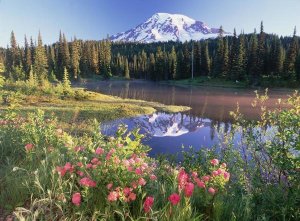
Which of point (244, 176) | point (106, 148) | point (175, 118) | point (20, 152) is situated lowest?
point (175, 118)

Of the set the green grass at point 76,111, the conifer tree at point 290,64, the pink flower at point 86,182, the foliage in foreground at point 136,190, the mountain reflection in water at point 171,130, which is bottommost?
the mountain reflection in water at point 171,130

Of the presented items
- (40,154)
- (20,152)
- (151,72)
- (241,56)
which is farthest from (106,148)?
(151,72)

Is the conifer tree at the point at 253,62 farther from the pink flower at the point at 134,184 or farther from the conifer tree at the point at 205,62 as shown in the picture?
the pink flower at the point at 134,184

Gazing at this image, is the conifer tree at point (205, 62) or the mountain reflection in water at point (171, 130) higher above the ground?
the conifer tree at point (205, 62)

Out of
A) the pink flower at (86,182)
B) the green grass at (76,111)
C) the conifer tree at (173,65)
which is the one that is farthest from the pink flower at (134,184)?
the conifer tree at (173,65)

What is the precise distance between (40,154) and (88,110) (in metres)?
27.6

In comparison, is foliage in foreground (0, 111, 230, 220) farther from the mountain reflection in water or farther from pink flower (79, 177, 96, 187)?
the mountain reflection in water

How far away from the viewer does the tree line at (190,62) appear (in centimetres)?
7962

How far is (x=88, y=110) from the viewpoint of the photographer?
33688mm

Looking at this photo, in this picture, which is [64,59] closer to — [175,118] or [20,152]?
[175,118]

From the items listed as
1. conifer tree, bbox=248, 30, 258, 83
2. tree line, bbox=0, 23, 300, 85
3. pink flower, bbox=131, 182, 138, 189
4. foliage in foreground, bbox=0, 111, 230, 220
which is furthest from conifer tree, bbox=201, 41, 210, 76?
pink flower, bbox=131, 182, 138, 189

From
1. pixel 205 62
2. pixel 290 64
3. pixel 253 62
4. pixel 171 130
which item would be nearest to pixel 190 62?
pixel 205 62

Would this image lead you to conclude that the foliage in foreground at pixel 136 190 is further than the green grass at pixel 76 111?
No

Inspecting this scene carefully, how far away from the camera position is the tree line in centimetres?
7962
